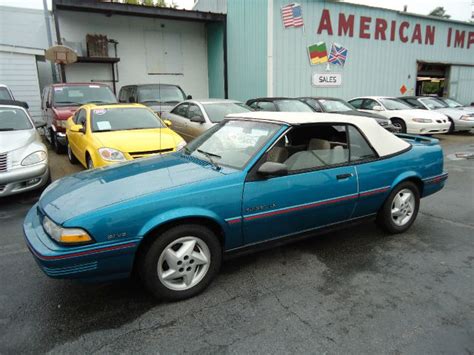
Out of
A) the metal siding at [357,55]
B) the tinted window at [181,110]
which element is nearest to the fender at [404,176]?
the tinted window at [181,110]

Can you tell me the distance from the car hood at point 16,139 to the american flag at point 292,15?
993 cm

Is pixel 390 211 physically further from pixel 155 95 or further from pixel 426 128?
pixel 155 95

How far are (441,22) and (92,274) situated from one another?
2024 centimetres

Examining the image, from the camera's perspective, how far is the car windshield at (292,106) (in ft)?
33.3

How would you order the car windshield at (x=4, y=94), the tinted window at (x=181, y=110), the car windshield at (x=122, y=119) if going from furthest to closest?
the car windshield at (x=4, y=94)
the tinted window at (x=181, y=110)
the car windshield at (x=122, y=119)

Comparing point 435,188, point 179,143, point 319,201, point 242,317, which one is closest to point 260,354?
point 242,317

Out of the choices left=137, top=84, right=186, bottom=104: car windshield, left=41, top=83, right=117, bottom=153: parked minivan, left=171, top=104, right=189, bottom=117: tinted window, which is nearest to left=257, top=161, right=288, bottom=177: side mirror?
left=171, top=104, right=189, bottom=117: tinted window

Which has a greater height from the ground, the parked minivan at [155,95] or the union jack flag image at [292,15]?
the union jack flag image at [292,15]

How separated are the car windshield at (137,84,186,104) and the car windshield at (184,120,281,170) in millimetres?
7660

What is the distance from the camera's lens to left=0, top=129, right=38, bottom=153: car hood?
210 inches

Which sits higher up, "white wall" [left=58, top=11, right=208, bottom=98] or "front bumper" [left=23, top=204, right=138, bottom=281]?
"white wall" [left=58, top=11, right=208, bottom=98]

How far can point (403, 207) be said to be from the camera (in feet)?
13.4

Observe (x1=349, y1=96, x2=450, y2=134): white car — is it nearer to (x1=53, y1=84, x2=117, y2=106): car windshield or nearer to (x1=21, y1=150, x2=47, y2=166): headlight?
(x1=53, y1=84, x2=117, y2=106): car windshield

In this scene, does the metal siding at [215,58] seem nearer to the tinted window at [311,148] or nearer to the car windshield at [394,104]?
the car windshield at [394,104]
